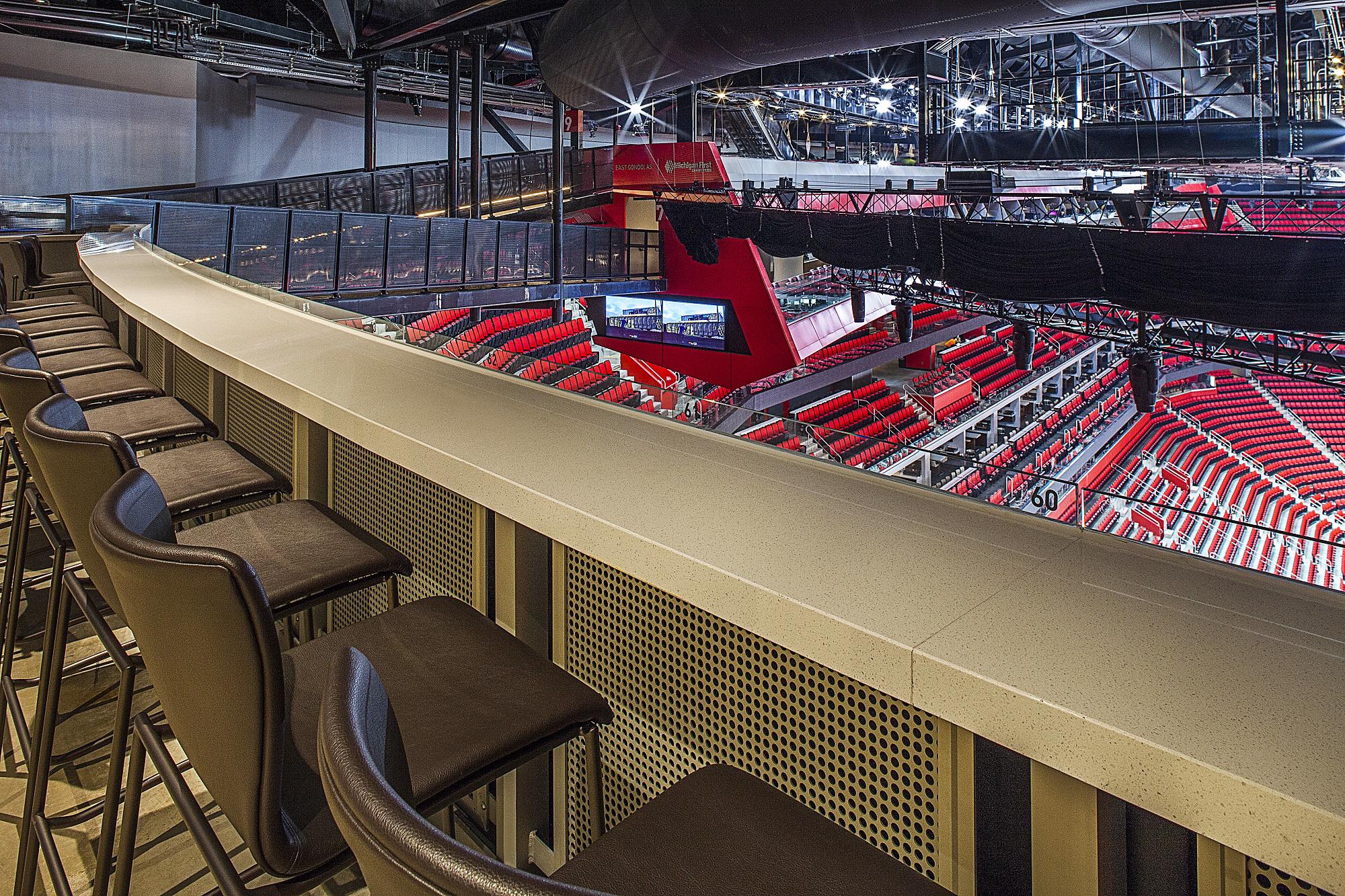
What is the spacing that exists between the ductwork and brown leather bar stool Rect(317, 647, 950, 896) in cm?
834

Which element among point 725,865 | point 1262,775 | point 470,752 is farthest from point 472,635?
point 1262,775

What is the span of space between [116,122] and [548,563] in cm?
1293

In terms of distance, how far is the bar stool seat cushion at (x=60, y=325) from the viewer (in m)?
3.23

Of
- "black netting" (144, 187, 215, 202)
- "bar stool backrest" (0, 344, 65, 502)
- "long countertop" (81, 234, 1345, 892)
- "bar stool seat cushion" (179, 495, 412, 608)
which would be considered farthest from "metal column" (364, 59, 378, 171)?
"long countertop" (81, 234, 1345, 892)

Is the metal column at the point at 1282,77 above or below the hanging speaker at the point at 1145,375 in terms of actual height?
above

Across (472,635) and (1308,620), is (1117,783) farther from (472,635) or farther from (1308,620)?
(472,635)

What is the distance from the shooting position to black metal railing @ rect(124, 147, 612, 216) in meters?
10.5

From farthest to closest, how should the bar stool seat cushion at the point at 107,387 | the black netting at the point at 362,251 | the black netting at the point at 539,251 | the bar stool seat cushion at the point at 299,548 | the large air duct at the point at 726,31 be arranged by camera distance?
the black netting at the point at 539,251 → the black netting at the point at 362,251 → the large air duct at the point at 726,31 → the bar stool seat cushion at the point at 107,387 → the bar stool seat cushion at the point at 299,548

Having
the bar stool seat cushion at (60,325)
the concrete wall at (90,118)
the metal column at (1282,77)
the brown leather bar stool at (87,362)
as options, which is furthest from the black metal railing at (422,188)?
the metal column at (1282,77)

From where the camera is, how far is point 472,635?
50.4 inches

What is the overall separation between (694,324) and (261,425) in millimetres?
12257

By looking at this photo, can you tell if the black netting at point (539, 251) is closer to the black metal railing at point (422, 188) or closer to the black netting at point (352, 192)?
the black metal railing at point (422, 188)

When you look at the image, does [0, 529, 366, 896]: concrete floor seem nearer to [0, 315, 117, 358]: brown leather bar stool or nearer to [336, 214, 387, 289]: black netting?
[0, 315, 117, 358]: brown leather bar stool

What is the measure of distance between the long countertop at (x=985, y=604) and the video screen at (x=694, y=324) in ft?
42.3
